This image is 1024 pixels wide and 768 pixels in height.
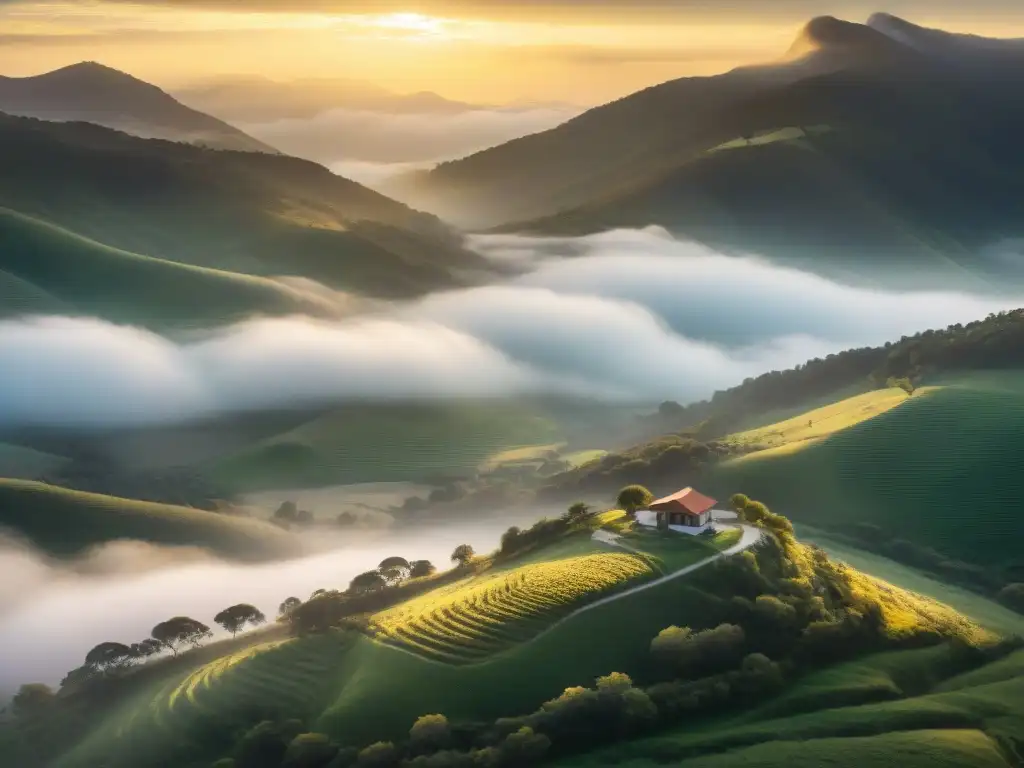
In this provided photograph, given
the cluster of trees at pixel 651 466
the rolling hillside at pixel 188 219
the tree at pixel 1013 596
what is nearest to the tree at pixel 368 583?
the cluster of trees at pixel 651 466

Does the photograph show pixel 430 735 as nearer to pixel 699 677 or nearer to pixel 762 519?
pixel 699 677

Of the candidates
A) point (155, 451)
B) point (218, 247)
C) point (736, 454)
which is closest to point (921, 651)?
point (736, 454)

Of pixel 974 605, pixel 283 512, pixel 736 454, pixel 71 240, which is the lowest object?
pixel 974 605

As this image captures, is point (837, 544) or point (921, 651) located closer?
point (921, 651)

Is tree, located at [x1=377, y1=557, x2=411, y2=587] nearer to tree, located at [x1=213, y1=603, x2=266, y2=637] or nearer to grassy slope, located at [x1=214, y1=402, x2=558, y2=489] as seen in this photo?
tree, located at [x1=213, y1=603, x2=266, y2=637]

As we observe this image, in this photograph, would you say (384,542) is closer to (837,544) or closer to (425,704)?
(837,544)

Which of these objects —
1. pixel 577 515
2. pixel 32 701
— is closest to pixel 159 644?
pixel 32 701
